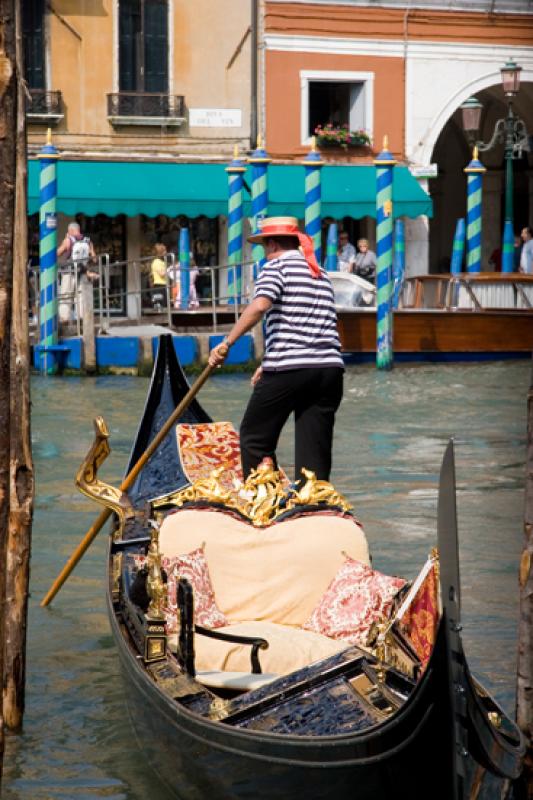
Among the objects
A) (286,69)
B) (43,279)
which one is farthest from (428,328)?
(286,69)

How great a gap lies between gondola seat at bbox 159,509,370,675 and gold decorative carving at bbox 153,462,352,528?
40 mm

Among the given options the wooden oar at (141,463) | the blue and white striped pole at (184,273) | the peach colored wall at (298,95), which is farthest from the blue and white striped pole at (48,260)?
the wooden oar at (141,463)

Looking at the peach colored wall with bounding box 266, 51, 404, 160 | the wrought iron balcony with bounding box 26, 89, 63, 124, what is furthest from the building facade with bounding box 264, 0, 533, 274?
the wrought iron balcony with bounding box 26, 89, 63, 124

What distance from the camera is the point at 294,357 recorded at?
4.80 meters

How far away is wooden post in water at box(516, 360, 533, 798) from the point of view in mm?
2820

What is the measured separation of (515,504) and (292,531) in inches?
129

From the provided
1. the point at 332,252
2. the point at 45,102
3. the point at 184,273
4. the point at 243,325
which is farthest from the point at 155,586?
the point at 45,102

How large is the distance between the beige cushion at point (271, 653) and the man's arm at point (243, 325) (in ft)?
4.02

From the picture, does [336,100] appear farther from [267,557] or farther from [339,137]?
[267,557]

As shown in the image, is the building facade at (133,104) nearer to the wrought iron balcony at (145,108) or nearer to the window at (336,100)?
the wrought iron balcony at (145,108)

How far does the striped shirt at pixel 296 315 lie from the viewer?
4.76m

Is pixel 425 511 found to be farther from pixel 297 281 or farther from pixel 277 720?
pixel 277 720

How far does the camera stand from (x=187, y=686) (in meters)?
3.13

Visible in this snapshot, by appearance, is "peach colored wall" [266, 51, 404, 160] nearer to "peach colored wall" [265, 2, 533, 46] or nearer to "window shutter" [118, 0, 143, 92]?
"peach colored wall" [265, 2, 533, 46]
